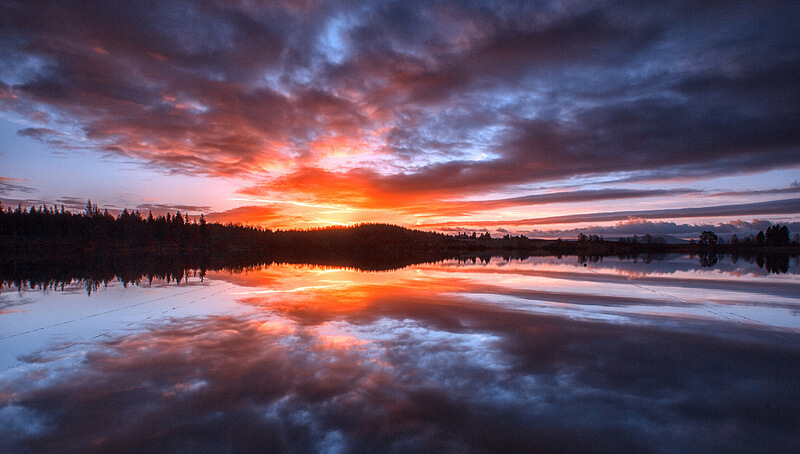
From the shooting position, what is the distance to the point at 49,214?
113688mm

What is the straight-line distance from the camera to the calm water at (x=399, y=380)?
544cm

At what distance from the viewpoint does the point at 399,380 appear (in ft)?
24.6

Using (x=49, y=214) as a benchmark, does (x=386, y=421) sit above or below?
below

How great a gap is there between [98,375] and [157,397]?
7.60 ft

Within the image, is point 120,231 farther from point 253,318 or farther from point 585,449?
point 585,449

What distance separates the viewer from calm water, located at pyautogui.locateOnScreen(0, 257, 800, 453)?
17.8ft

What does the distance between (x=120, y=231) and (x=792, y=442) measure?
146 meters

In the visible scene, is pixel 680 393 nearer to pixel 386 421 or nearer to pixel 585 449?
pixel 585 449

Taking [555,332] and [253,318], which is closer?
[555,332]

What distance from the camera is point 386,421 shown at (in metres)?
5.86

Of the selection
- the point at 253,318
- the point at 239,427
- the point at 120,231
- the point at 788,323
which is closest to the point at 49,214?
the point at 120,231

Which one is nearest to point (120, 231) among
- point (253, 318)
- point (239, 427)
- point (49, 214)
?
point (49, 214)

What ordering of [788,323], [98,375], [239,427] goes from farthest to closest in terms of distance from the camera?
[788,323], [98,375], [239,427]

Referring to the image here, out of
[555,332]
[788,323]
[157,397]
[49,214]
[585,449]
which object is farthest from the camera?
[49,214]
